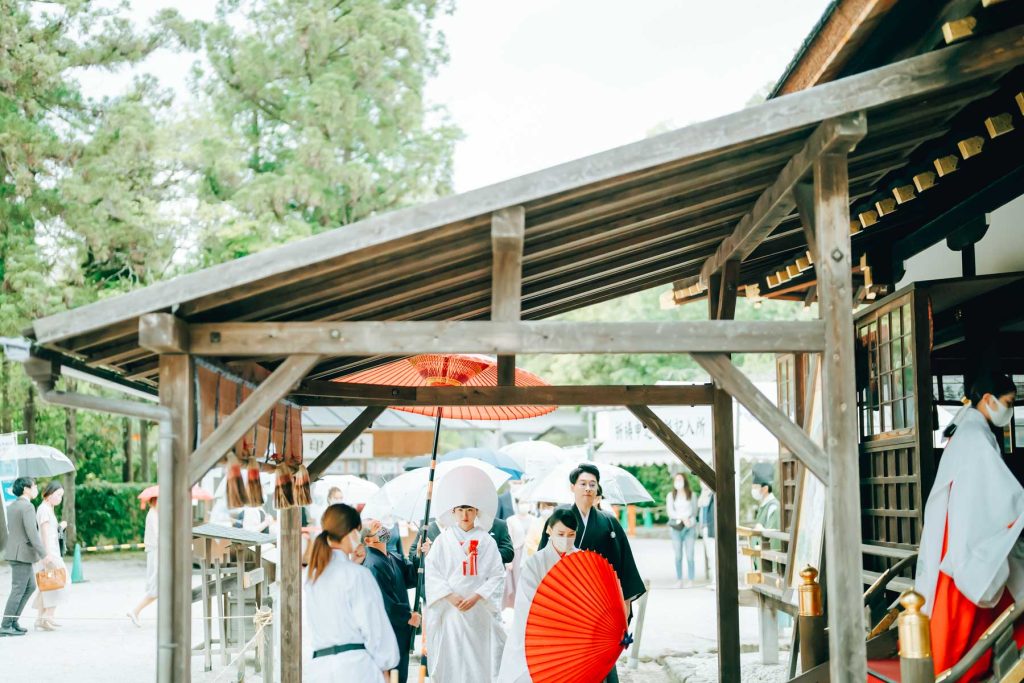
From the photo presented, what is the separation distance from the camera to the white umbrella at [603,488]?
505 inches

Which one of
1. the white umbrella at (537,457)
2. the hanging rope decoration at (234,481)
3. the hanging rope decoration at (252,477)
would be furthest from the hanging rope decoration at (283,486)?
the white umbrella at (537,457)

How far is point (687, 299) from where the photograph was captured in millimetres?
9070

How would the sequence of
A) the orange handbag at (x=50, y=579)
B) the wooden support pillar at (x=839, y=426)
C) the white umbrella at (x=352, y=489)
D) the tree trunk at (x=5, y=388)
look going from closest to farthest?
1. the wooden support pillar at (x=839, y=426)
2. the orange handbag at (x=50, y=579)
3. the white umbrella at (x=352, y=489)
4. the tree trunk at (x=5, y=388)

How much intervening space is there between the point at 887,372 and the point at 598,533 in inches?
92.0

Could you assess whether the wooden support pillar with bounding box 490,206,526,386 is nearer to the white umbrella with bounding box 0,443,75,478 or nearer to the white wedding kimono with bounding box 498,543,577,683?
the white wedding kimono with bounding box 498,543,577,683

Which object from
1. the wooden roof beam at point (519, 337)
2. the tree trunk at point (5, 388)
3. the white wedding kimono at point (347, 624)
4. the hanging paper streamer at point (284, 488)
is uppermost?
the tree trunk at point (5, 388)

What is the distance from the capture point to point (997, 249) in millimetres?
7215

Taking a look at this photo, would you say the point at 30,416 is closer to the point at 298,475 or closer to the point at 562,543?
the point at 298,475

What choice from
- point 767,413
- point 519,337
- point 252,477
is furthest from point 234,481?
point 767,413

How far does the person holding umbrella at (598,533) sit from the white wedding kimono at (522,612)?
370 millimetres

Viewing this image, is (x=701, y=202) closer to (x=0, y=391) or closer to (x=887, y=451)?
Answer: (x=887, y=451)

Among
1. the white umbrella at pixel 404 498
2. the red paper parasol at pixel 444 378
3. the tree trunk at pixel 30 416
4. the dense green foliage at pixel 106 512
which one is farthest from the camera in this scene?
the dense green foliage at pixel 106 512

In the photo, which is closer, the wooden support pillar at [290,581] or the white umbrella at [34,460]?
the wooden support pillar at [290,581]

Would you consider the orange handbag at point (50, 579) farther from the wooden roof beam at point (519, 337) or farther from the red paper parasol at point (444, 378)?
the wooden roof beam at point (519, 337)
